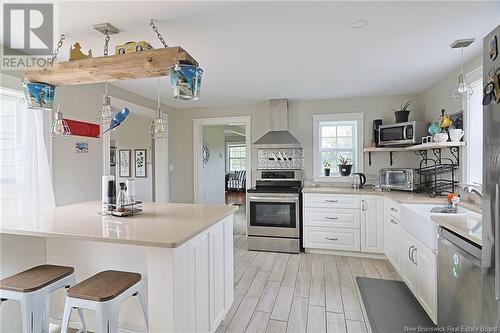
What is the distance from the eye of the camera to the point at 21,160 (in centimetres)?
236

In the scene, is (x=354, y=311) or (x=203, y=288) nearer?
(x=203, y=288)

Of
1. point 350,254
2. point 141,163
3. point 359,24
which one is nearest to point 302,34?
point 359,24

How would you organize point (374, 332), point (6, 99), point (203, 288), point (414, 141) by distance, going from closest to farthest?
1. point (203, 288)
2. point (374, 332)
3. point (6, 99)
4. point (414, 141)

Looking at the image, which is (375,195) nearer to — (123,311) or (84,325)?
(123,311)

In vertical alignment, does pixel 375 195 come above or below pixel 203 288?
above

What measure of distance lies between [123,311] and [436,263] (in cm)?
238

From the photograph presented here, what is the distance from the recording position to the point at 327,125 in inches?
179

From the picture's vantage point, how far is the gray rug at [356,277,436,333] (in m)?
2.16

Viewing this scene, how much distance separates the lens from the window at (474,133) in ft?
8.92

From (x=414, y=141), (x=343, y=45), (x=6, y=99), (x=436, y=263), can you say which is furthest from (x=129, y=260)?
(x=414, y=141)

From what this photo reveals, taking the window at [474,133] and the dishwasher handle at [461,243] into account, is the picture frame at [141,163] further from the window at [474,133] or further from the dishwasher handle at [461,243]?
the window at [474,133]

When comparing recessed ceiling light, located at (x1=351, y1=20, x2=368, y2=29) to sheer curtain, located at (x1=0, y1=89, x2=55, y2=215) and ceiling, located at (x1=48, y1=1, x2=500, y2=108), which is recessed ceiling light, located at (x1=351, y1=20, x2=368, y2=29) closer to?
ceiling, located at (x1=48, y1=1, x2=500, y2=108)

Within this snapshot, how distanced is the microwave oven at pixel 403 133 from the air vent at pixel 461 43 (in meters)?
1.25

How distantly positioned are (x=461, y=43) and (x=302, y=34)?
1.42m
